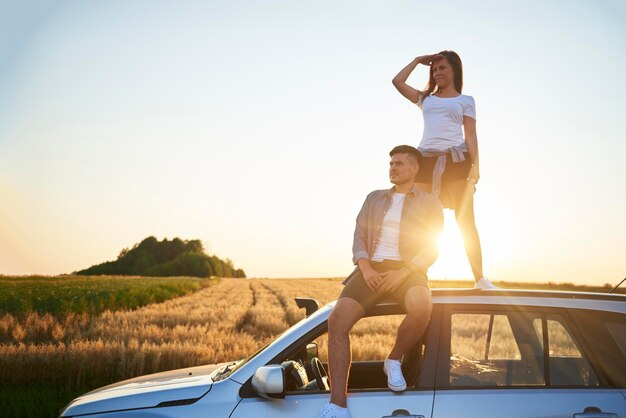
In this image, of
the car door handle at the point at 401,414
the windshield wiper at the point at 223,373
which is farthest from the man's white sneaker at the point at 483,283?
the windshield wiper at the point at 223,373

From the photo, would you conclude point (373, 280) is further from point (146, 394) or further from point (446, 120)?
point (446, 120)

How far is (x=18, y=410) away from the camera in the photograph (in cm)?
835

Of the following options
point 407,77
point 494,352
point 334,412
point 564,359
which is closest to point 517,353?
point 494,352

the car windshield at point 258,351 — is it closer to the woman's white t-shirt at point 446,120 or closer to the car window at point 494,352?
the car window at point 494,352

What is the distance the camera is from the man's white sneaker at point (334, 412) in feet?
12.7

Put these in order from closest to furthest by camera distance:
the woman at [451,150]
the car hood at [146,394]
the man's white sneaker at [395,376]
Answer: the man's white sneaker at [395,376] < the car hood at [146,394] < the woman at [451,150]

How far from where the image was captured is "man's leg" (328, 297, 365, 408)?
159 inches

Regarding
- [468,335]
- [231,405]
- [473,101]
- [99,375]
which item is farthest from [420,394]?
[99,375]

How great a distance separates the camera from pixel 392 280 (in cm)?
431

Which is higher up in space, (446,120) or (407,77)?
(407,77)

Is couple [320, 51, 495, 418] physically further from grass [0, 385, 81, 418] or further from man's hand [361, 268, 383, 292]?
grass [0, 385, 81, 418]

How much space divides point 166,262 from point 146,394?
13281cm

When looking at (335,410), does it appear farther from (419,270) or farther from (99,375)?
(99,375)

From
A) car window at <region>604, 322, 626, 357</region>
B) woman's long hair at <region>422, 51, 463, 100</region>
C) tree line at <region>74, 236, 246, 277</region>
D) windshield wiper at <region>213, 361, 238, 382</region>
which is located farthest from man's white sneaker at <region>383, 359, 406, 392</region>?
tree line at <region>74, 236, 246, 277</region>
